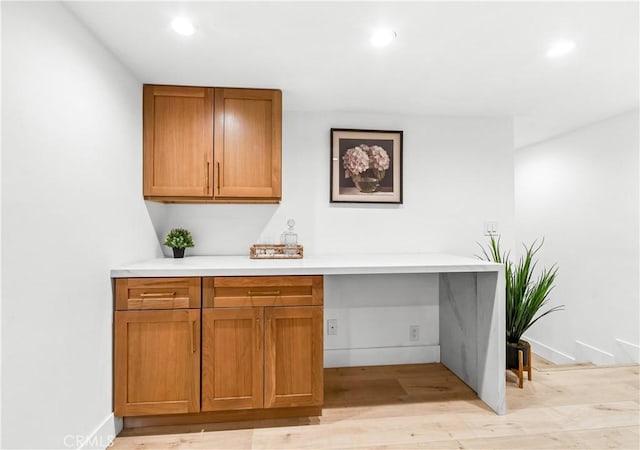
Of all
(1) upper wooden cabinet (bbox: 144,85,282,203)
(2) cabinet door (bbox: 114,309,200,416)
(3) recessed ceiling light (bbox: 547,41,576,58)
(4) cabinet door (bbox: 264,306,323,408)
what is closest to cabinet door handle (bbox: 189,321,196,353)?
(2) cabinet door (bbox: 114,309,200,416)

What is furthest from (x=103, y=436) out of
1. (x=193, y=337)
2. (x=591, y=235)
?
(x=591, y=235)

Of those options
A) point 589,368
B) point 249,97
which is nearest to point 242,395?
point 249,97

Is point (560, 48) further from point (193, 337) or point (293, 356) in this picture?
point (193, 337)

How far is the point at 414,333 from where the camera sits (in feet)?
9.68

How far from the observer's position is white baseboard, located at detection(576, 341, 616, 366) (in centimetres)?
310

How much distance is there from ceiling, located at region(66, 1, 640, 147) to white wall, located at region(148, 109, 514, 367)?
0.97ft

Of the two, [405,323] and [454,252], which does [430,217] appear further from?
[405,323]

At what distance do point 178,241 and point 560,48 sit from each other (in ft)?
8.60

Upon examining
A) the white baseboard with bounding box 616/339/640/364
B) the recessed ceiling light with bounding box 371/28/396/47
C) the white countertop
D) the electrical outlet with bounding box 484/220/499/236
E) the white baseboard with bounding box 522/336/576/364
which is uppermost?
the recessed ceiling light with bounding box 371/28/396/47

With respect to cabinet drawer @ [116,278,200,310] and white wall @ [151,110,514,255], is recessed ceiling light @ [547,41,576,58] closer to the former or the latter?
white wall @ [151,110,514,255]

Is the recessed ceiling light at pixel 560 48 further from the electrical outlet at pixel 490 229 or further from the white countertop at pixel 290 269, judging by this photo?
the electrical outlet at pixel 490 229

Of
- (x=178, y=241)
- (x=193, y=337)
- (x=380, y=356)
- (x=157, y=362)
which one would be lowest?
(x=380, y=356)

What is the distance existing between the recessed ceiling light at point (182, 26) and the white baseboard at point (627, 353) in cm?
395

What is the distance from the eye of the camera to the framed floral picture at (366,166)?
2850 millimetres
